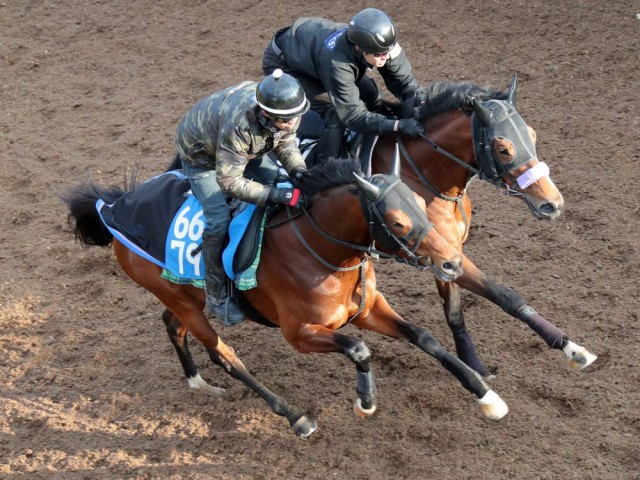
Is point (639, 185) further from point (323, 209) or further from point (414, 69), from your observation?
point (323, 209)

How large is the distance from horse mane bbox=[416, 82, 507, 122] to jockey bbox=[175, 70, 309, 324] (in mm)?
1072

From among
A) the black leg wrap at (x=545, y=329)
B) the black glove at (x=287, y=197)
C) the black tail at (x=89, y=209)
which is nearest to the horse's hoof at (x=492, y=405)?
the black leg wrap at (x=545, y=329)

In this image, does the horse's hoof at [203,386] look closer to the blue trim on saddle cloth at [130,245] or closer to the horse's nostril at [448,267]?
the blue trim on saddle cloth at [130,245]

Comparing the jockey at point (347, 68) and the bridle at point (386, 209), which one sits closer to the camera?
the bridle at point (386, 209)

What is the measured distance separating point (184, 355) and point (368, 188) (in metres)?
2.69

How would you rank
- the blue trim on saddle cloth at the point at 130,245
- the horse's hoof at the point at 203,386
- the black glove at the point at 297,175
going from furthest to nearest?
the horse's hoof at the point at 203,386, the blue trim on saddle cloth at the point at 130,245, the black glove at the point at 297,175

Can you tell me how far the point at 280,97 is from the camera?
16.2 feet

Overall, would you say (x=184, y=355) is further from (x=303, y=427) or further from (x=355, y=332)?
(x=355, y=332)

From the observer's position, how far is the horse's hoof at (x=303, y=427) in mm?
5934

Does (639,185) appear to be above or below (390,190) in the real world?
below

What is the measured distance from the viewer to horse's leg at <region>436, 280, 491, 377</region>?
6.45m

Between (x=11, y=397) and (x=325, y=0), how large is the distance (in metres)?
8.02

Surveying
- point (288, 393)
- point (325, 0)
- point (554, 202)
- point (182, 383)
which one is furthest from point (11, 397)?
point (325, 0)

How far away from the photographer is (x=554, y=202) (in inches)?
218
